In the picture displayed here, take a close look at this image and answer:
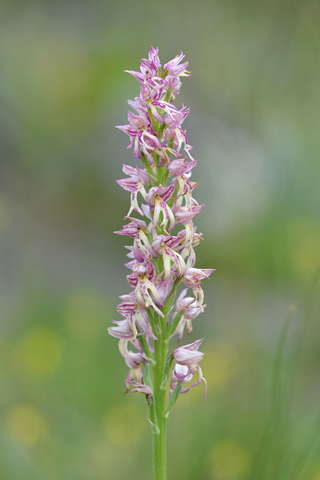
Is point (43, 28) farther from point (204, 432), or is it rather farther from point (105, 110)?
point (204, 432)

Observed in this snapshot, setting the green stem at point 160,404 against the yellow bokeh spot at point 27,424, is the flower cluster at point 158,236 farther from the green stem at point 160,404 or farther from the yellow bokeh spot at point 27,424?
the yellow bokeh spot at point 27,424

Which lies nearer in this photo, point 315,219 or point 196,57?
point 315,219

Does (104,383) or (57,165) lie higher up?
(57,165)

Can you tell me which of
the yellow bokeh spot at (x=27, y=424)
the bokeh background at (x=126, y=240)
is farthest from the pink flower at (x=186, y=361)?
the yellow bokeh spot at (x=27, y=424)

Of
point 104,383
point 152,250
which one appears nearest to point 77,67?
point 104,383

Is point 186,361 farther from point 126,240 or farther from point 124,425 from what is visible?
point 126,240

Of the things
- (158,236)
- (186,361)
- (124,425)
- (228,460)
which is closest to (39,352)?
(124,425)
